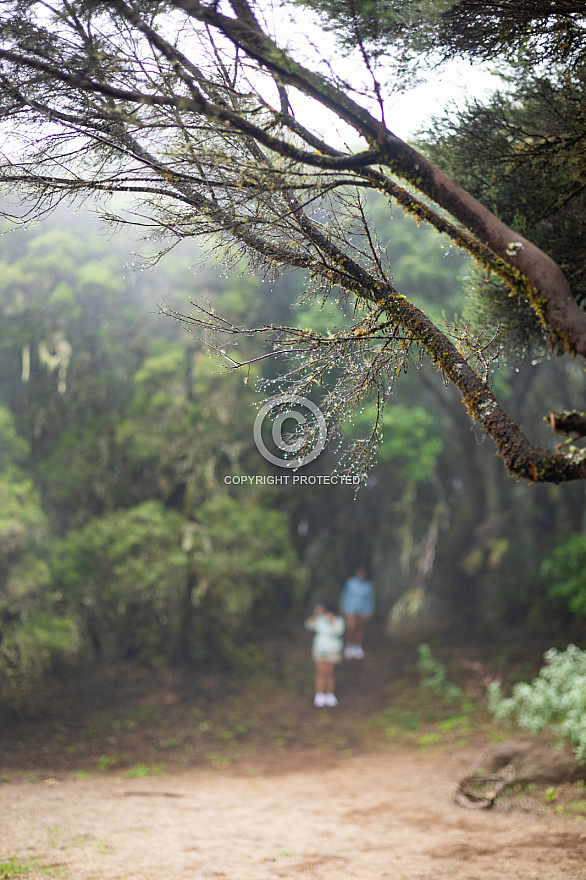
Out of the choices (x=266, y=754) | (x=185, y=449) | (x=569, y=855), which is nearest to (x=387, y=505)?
(x=185, y=449)

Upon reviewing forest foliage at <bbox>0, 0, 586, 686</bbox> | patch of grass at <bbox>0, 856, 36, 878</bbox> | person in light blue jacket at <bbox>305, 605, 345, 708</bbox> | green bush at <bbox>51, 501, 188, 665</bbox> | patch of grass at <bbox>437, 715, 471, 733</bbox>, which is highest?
forest foliage at <bbox>0, 0, 586, 686</bbox>

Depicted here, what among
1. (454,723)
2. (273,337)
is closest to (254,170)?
(273,337)

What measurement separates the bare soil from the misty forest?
0.08 m

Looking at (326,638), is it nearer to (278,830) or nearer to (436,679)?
(436,679)

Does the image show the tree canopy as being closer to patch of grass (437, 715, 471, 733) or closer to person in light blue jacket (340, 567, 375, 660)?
patch of grass (437, 715, 471, 733)

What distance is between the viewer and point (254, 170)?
332 centimetres

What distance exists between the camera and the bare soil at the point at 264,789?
14.3 ft

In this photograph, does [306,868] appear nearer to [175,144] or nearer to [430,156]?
[175,144]

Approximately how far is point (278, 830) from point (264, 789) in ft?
4.84

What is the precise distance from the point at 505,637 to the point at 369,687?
2.41m

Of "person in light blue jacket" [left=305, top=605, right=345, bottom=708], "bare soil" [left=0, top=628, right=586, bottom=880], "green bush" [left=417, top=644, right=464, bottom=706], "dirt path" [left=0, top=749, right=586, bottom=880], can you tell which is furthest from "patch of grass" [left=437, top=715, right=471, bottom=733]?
"person in light blue jacket" [left=305, top=605, right=345, bottom=708]

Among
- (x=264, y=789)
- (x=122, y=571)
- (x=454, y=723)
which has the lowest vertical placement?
(x=264, y=789)

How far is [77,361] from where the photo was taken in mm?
9719

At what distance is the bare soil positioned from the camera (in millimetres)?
4344
